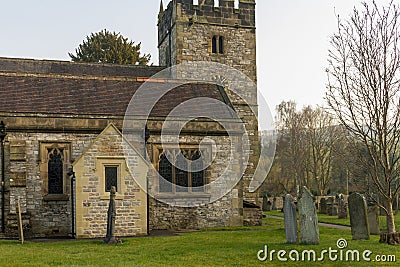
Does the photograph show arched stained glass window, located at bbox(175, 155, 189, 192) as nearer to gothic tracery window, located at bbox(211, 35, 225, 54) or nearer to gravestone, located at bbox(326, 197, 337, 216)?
gothic tracery window, located at bbox(211, 35, 225, 54)

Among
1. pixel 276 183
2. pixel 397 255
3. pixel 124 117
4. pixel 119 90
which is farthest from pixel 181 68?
pixel 276 183

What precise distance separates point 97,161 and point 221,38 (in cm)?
1380

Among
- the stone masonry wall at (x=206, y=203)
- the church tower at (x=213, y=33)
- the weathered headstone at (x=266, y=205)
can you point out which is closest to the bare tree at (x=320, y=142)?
the weathered headstone at (x=266, y=205)

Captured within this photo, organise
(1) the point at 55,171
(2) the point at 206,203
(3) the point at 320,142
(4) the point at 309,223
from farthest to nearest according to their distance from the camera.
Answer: (3) the point at 320,142
(2) the point at 206,203
(1) the point at 55,171
(4) the point at 309,223

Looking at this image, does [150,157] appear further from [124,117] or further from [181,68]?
[181,68]

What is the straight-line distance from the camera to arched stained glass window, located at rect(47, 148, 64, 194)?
20.3m

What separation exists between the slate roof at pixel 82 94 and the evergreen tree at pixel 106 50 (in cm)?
Result: 1745

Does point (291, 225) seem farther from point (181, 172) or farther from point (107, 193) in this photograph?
point (181, 172)

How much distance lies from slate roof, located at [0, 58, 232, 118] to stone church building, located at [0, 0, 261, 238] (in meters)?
0.04

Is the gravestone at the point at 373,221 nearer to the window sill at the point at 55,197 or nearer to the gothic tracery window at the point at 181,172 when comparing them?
the gothic tracery window at the point at 181,172

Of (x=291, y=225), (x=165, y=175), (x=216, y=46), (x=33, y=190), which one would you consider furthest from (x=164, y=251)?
(x=216, y=46)

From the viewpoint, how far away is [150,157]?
21.7m

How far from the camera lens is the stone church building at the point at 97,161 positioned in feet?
61.0

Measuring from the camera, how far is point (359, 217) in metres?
15.8
